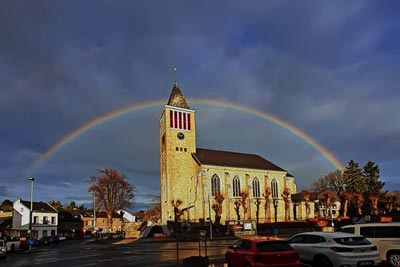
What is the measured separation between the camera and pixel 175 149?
79812mm

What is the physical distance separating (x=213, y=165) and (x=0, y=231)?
41304 mm

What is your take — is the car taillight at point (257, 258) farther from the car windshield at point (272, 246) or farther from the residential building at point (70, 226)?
the residential building at point (70, 226)

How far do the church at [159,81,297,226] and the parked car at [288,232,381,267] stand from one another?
57129mm

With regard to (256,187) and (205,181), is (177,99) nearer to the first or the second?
(205,181)

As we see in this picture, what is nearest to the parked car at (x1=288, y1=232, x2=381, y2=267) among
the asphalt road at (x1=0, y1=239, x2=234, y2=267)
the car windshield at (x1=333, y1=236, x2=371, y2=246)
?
the car windshield at (x1=333, y1=236, x2=371, y2=246)

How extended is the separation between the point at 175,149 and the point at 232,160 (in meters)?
14.0

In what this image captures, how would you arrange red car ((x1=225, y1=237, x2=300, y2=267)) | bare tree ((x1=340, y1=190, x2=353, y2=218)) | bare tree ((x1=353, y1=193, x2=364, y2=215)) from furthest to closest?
bare tree ((x1=340, y1=190, x2=353, y2=218)) < bare tree ((x1=353, y1=193, x2=364, y2=215)) < red car ((x1=225, y1=237, x2=300, y2=267))

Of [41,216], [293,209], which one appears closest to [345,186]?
[293,209]

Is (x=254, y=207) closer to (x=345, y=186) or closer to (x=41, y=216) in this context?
(x=345, y=186)

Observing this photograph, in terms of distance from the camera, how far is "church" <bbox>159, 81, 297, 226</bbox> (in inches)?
2990

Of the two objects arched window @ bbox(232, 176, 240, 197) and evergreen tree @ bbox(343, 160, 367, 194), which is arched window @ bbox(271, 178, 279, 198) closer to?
arched window @ bbox(232, 176, 240, 197)

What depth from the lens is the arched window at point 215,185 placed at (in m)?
78.3

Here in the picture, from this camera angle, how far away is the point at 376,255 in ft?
44.9

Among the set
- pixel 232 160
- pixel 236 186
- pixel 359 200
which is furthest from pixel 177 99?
pixel 359 200
